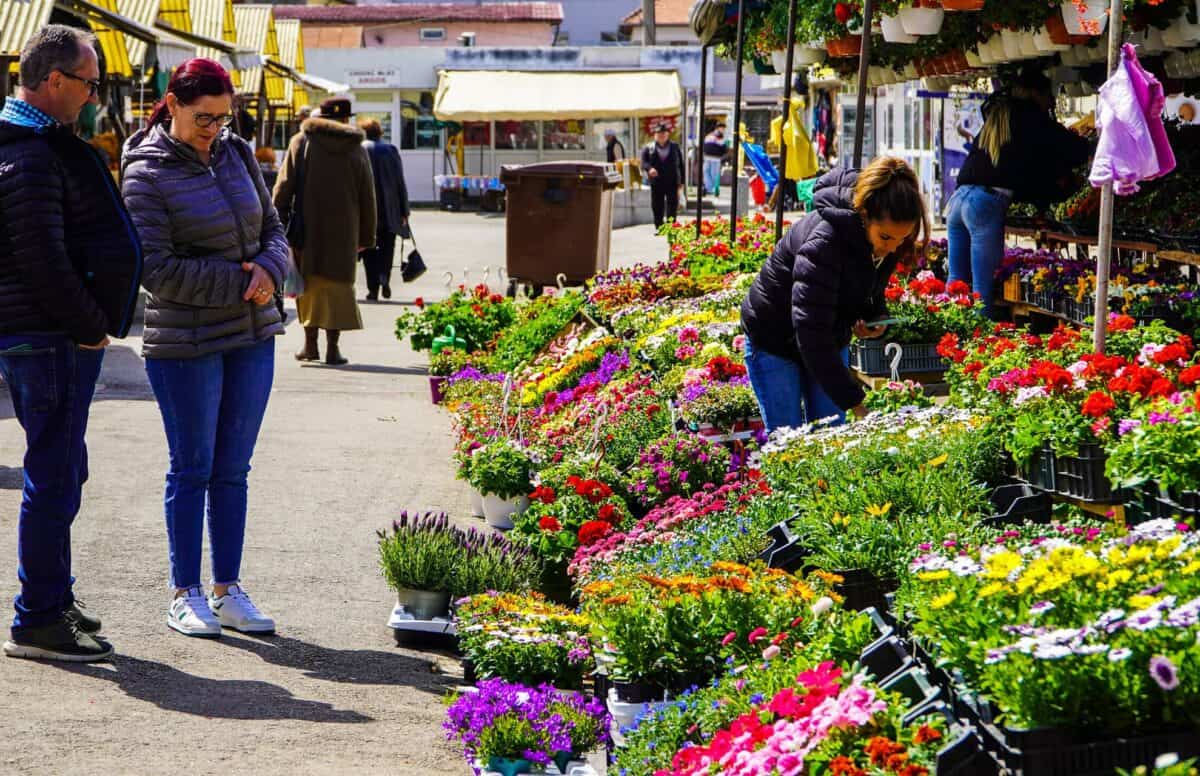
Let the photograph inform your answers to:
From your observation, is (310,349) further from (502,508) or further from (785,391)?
(785,391)

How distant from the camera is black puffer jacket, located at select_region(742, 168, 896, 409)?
5.35 metres

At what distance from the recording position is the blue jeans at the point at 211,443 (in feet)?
Answer: 17.2

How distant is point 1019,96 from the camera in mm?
9359

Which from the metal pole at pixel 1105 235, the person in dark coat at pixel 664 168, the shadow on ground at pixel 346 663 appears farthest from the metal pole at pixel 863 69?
the person in dark coat at pixel 664 168

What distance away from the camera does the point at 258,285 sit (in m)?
5.25

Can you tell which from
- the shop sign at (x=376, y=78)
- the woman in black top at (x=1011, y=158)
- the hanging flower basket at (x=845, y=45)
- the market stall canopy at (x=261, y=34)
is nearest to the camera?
the woman in black top at (x=1011, y=158)

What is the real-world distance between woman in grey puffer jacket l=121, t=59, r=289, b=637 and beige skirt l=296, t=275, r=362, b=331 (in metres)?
6.07

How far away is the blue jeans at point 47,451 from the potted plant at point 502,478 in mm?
2129

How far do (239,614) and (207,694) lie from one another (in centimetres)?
68

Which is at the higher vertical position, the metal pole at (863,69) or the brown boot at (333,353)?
the metal pole at (863,69)

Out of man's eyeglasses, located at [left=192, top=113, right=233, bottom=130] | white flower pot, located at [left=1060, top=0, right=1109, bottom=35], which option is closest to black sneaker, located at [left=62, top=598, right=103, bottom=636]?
man's eyeglasses, located at [left=192, top=113, right=233, bottom=130]

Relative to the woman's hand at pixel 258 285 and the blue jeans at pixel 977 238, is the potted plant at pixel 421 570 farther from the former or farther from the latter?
the blue jeans at pixel 977 238

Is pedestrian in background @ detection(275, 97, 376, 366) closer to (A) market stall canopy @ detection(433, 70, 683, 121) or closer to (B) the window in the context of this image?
(A) market stall canopy @ detection(433, 70, 683, 121)

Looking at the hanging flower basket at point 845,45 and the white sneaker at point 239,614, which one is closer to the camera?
the white sneaker at point 239,614
